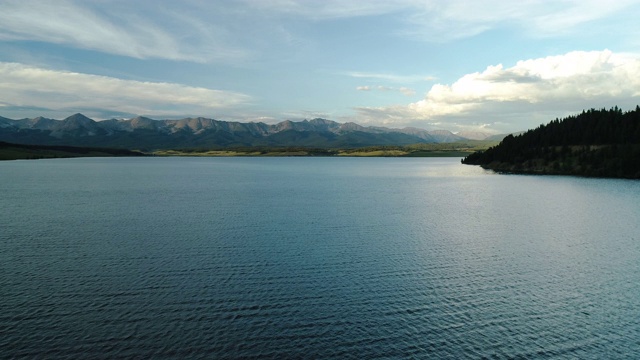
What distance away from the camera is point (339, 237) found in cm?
5872

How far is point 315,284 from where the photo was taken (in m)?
38.5

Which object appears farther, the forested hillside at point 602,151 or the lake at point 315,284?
the forested hillside at point 602,151

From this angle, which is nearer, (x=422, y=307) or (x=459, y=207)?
(x=422, y=307)

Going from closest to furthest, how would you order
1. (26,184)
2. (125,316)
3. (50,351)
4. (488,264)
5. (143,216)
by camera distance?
(50,351), (125,316), (488,264), (143,216), (26,184)

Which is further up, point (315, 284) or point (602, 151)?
point (602, 151)

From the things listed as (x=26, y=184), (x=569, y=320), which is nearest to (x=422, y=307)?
(x=569, y=320)

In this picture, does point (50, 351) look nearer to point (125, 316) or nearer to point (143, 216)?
point (125, 316)

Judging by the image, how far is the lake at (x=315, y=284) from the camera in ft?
89.3

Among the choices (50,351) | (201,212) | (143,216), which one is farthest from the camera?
(201,212)

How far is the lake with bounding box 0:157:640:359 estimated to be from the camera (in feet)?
89.3

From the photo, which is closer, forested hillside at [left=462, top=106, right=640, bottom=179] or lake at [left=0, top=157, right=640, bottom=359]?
lake at [left=0, top=157, right=640, bottom=359]

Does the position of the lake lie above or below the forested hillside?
below

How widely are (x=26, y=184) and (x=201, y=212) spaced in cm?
7507

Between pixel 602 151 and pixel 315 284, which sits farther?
pixel 602 151
